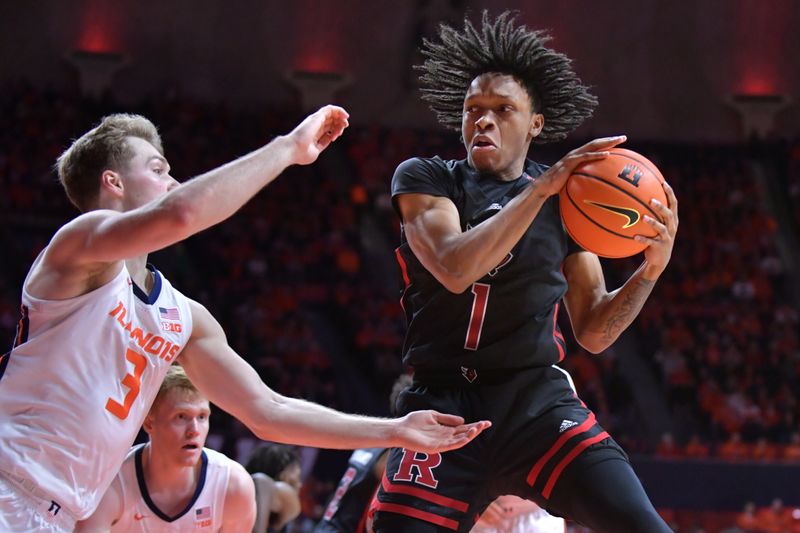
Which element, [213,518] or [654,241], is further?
[213,518]

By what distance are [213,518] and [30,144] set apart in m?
14.6

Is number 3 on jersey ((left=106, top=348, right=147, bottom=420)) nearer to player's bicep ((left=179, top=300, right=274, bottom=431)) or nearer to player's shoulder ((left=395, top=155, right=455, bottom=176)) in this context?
player's bicep ((left=179, top=300, right=274, bottom=431))

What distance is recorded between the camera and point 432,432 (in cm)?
319

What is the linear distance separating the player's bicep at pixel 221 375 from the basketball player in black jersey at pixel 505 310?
0.58 m

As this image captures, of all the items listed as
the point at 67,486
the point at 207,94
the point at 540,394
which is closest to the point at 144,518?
the point at 67,486

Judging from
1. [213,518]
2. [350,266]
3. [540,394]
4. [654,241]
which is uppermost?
[654,241]

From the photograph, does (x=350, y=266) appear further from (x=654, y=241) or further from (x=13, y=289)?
(x=654, y=241)

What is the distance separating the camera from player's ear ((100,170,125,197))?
3.33m

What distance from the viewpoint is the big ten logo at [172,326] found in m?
3.38

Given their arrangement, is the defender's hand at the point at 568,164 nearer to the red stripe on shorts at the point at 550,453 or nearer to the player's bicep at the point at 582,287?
the player's bicep at the point at 582,287

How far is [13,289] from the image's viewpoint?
14273mm

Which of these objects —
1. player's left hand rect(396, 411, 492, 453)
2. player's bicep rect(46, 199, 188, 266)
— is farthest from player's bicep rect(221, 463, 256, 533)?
player's bicep rect(46, 199, 188, 266)

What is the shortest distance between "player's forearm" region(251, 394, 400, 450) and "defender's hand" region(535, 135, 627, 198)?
0.96 m

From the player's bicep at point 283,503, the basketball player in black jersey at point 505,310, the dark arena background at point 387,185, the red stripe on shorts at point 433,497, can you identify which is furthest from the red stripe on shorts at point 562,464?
the dark arena background at point 387,185
